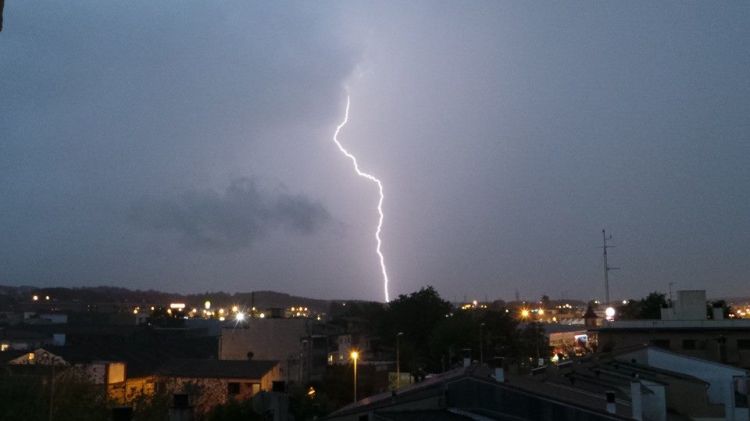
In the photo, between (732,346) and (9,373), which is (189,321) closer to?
(732,346)

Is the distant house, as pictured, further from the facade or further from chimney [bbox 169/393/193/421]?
chimney [bbox 169/393/193/421]

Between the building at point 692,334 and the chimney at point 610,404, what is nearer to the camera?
the chimney at point 610,404

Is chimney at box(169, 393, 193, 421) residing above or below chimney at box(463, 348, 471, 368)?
above

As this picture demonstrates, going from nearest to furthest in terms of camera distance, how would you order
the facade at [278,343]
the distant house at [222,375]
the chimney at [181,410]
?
the chimney at [181,410] → the distant house at [222,375] → the facade at [278,343]

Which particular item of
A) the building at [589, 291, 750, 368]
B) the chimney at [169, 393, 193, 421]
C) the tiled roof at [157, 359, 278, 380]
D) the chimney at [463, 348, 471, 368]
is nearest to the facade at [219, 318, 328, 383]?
the tiled roof at [157, 359, 278, 380]

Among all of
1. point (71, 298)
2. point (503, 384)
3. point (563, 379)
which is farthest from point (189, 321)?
point (71, 298)

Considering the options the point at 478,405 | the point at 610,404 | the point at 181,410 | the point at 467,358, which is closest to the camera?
the point at 181,410

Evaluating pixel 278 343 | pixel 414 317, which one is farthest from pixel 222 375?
pixel 414 317

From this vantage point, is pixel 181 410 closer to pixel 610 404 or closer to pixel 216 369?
pixel 610 404

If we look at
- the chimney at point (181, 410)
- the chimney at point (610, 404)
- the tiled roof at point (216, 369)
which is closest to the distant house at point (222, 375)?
the tiled roof at point (216, 369)

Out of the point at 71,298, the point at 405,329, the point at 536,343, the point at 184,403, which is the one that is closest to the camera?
the point at 184,403

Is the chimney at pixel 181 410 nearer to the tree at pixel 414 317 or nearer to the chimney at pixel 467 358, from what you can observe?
the chimney at pixel 467 358
